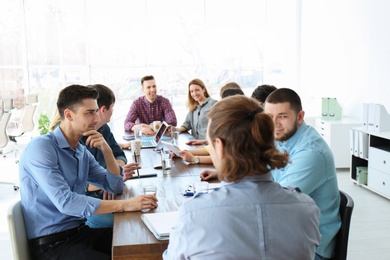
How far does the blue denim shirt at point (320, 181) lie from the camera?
2117mm

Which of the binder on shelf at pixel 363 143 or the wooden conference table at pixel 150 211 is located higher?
the wooden conference table at pixel 150 211

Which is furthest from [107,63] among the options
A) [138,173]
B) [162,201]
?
[162,201]

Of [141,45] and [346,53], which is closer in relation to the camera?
[346,53]

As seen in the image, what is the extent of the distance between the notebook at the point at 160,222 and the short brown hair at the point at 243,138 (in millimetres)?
548

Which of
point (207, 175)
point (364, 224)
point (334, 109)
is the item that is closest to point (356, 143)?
point (334, 109)

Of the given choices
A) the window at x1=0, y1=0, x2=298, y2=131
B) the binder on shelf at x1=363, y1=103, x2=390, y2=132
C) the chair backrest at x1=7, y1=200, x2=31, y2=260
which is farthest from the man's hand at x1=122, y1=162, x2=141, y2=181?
the window at x1=0, y1=0, x2=298, y2=131

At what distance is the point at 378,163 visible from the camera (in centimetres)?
510

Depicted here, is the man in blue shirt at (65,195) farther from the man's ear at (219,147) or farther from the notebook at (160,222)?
the man's ear at (219,147)

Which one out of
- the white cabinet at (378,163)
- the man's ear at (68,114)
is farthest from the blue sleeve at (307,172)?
the white cabinet at (378,163)

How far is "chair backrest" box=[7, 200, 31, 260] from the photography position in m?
2.01

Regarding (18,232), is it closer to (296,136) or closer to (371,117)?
(296,136)

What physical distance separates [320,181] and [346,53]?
497 centimetres

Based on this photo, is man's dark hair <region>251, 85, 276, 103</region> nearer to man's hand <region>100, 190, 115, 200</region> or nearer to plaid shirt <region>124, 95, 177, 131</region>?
man's hand <region>100, 190, 115, 200</region>

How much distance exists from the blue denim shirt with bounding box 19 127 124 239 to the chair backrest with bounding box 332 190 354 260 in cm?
111
